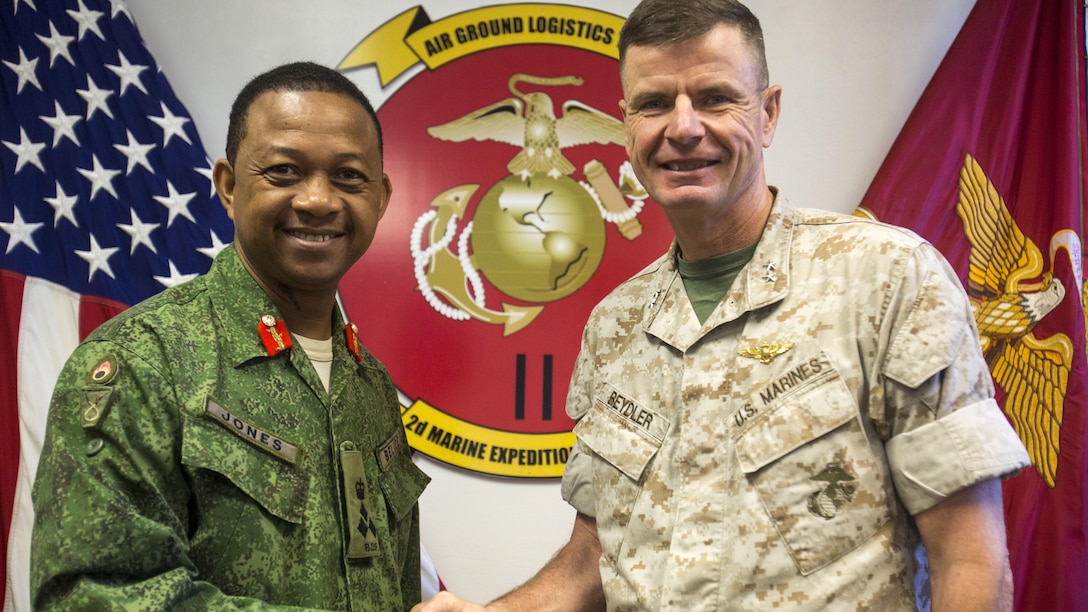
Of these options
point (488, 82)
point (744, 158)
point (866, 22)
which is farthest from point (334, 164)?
point (866, 22)

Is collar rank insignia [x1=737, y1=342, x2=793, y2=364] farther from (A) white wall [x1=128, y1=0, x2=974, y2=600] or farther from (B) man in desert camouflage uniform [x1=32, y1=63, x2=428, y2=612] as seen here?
(A) white wall [x1=128, y1=0, x2=974, y2=600]

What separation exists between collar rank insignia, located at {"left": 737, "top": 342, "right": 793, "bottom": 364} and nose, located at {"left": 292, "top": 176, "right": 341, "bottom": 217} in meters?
0.77

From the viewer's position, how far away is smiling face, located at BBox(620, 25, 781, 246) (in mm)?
1471

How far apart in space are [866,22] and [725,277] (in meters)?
1.45

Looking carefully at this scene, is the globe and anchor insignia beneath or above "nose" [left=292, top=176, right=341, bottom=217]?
above

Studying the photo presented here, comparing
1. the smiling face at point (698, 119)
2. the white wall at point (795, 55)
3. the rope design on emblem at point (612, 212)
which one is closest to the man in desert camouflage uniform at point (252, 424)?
the smiling face at point (698, 119)

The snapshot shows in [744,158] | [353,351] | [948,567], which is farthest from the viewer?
[353,351]

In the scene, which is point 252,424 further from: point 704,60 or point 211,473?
point 704,60

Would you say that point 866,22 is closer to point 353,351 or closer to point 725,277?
point 725,277

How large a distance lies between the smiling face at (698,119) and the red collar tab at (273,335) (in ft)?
2.34

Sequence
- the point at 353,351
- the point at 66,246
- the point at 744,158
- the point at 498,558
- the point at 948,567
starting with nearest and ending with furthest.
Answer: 1. the point at 948,567
2. the point at 744,158
3. the point at 353,351
4. the point at 66,246
5. the point at 498,558

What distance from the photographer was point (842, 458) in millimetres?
1359

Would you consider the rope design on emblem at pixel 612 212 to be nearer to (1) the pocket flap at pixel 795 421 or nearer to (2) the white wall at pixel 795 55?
(2) the white wall at pixel 795 55

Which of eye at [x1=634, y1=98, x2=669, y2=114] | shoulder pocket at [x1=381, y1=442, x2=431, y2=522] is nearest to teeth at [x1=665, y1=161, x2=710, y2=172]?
eye at [x1=634, y1=98, x2=669, y2=114]
